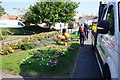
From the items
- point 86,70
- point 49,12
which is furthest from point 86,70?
point 49,12

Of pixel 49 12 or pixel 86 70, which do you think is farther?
pixel 49 12

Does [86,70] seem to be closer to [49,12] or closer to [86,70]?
[86,70]

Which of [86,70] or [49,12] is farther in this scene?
[49,12]

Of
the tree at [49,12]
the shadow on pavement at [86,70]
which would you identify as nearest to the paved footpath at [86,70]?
the shadow on pavement at [86,70]

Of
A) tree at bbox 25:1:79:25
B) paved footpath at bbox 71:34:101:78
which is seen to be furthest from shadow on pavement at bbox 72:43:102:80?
tree at bbox 25:1:79:25

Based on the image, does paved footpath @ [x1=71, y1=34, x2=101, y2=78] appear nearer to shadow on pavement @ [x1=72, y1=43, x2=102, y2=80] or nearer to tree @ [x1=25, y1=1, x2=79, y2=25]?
shadow on pavement @ [x1=72, y1=43, x2=102, y2=80]

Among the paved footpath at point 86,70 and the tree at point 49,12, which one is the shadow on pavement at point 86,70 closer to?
the paved footpath at point 86,70

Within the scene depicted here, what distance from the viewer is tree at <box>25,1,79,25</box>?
36469 millimetres

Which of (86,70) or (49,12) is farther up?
(49,12)

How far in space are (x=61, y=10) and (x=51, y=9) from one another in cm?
164

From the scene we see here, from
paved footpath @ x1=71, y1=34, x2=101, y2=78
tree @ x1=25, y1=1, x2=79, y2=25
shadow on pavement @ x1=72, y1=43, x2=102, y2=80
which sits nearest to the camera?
shadow on pavement @ x1=72, y1=43, x2=102, y2=80

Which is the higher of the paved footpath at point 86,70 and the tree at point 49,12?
the tree at point 49,12

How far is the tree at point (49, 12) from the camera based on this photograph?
120ft

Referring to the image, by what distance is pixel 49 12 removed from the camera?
36.6 m
